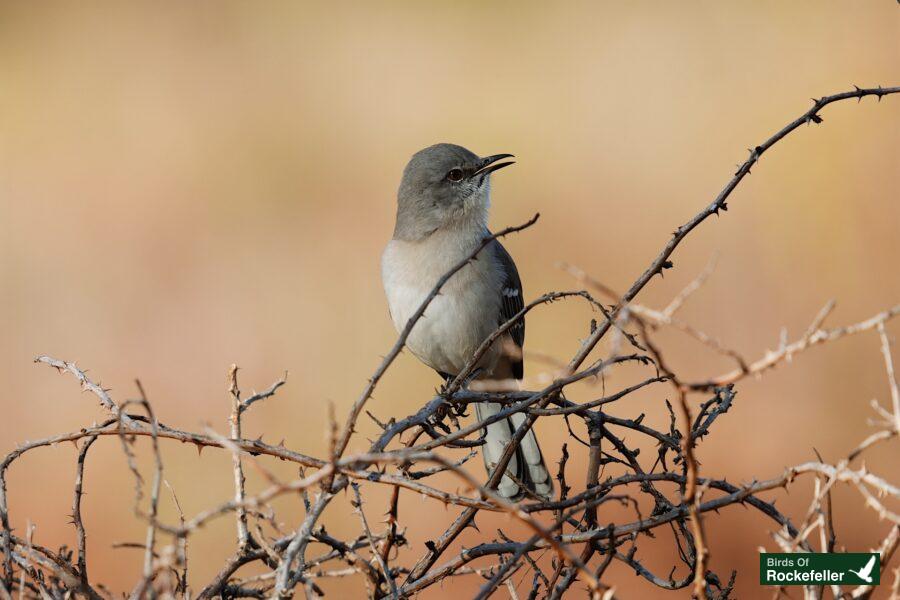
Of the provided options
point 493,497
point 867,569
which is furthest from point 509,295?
point 493,497

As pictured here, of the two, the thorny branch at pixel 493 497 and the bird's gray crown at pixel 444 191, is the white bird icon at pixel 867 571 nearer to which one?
the thorny branch at pixel 493 497

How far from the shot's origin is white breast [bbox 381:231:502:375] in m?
4.45

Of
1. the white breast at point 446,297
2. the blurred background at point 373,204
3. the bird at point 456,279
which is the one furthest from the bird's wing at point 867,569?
the blurred background at point 373,204

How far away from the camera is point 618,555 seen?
218 centimetres

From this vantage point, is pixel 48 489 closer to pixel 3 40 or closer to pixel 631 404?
pixel 631 404

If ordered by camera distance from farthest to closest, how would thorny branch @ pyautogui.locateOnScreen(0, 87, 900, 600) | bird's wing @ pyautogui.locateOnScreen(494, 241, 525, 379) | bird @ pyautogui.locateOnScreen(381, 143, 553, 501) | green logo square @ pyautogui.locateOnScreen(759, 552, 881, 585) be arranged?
1. bird's wing @ pyautogui.locateOnScreen(494, 241, 525, 379)
2. bird @ pyautogui.locateOnScreen(381, 143, 553, 501)
3. green logo square @ pyautogui.locateOnScreen(759, 552, 881, 585)
4. thorny branch @ pyautogui.locateOnScreen(0, 87, 900, 600)

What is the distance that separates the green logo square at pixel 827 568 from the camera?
1.91 meters

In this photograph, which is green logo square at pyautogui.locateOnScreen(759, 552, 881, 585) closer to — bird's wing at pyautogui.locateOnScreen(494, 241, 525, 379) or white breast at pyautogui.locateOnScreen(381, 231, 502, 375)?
white breast at pyautogui.locateOnScreen(381, 231, 502, 375)

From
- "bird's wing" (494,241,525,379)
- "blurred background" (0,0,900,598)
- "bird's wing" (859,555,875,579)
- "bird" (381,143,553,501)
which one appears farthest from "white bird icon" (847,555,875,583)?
"blurred background" (0,0,900,598)

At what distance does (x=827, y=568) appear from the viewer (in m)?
1.92

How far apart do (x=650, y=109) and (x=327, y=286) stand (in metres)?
3.70

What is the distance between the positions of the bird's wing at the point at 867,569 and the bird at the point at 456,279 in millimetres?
2301

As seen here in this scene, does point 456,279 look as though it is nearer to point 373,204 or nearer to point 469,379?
point 469,379

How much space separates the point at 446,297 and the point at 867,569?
8.84ft
